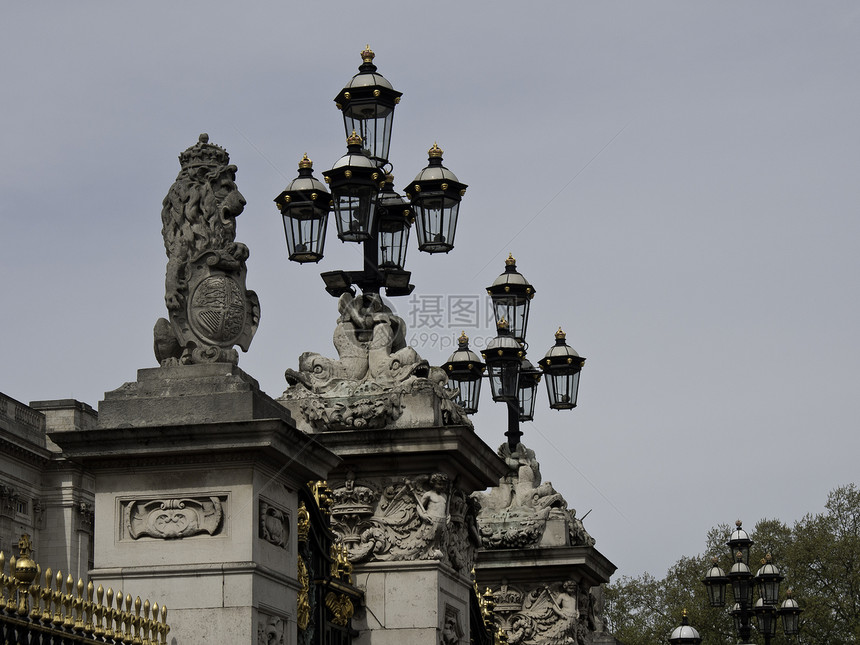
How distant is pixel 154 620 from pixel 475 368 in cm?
1030

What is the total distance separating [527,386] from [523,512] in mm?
2778

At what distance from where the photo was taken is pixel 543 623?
60.4 feet

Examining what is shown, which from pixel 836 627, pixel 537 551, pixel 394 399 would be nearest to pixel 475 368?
pixel 537 551

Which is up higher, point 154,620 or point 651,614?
point 651,614

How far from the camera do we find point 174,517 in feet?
34.4

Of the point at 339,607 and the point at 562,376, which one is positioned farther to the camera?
the point at 562,376

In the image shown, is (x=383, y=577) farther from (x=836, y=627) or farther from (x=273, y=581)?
(x=836, y=627)

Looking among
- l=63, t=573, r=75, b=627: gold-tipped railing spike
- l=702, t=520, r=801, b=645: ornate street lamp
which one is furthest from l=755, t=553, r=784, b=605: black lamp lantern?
l=63, t=573, r=75, b=627: gold-tipped railing spike

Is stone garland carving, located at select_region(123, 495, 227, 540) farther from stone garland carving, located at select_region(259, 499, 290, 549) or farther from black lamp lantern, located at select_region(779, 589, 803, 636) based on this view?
black lamp lantern, located at select_region(779, 589, 803, 636)

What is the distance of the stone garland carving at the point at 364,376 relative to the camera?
13539 millimetres

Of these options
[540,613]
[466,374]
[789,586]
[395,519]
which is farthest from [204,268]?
[789,586]

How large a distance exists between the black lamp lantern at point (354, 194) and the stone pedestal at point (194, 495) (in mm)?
3678

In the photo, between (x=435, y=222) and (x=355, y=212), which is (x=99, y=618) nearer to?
(x=355, y=212)

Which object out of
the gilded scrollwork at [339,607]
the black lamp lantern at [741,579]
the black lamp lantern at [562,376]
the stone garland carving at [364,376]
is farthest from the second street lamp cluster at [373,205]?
the black lamp lantern at [741,579]
